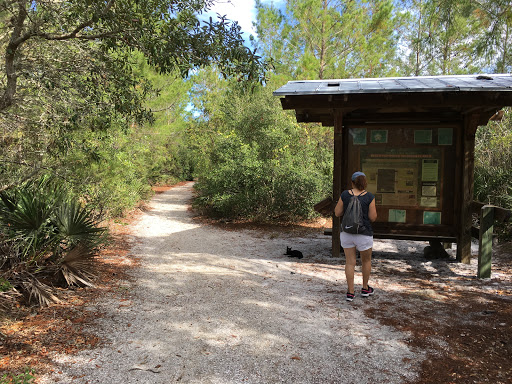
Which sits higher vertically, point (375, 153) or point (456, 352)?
point (375, 153)

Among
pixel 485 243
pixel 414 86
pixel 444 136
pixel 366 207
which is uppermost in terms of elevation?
pixel 414 86

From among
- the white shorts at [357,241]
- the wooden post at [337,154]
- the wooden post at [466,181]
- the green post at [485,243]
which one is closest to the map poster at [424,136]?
the wooden post at [466,181]

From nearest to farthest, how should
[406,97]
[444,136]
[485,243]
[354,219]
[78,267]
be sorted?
[354,219], [78,267], [485,243], [406,97], [444,136]

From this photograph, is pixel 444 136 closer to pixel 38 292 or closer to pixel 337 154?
pixel 337 154

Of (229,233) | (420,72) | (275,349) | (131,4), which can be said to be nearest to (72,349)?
(275,349)

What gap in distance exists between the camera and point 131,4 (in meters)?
4.54

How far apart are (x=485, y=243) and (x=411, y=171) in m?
1.77

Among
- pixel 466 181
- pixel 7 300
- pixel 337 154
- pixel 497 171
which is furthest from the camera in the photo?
pixel 497 171

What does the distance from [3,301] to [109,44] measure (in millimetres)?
3479

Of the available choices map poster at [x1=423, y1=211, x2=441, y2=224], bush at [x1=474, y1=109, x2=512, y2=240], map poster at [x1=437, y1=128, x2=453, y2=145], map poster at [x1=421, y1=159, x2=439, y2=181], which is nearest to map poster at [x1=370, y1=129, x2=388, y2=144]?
map poster at [x1=421, y1=159, x2=439, y2=181]

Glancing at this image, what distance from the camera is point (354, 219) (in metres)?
4.61

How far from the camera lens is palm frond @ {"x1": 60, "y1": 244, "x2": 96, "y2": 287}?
15.8 ft

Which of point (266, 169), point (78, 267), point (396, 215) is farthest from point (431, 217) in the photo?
point (78, 267)

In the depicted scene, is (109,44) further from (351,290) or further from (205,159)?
(205,159)
